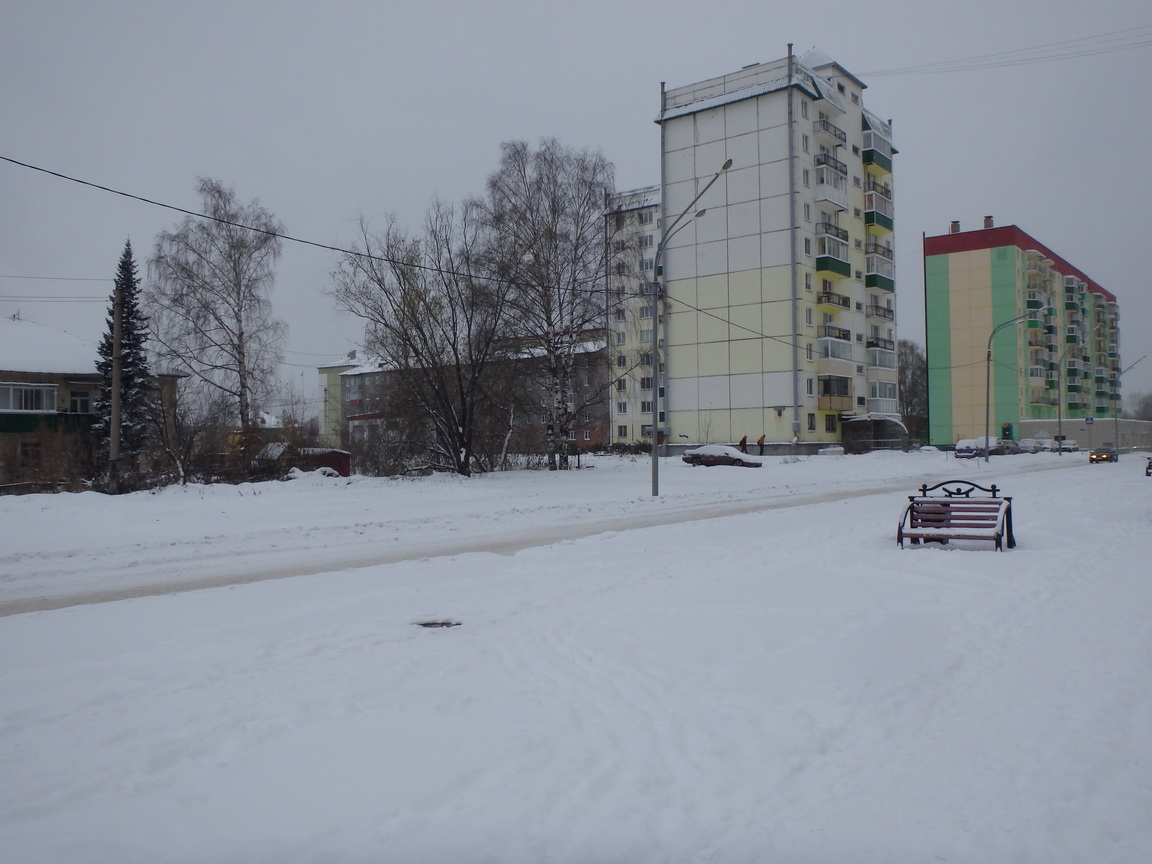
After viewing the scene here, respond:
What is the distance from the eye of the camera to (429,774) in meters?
4.27

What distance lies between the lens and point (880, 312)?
6556 cm

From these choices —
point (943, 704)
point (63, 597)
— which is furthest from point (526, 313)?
point (943, 704)

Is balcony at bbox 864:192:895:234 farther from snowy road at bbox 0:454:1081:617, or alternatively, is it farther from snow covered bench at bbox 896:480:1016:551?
snow covered bench at bbox 896:480:1016:551

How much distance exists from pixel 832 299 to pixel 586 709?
184ft

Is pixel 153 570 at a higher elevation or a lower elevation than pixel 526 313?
lower

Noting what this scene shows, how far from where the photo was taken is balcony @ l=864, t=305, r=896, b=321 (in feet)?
211

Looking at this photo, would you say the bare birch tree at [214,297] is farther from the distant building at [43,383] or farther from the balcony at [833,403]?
the balcony at [833,403]

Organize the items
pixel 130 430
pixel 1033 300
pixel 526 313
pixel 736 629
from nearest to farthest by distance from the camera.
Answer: pixel 736 629 < pixel 526 313 < pixel 130 430 < pixel 1033 300

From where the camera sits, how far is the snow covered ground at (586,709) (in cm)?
373

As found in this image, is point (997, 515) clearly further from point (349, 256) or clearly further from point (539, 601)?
point (349, 256)

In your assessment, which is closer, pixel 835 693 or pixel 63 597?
pixel 835 693

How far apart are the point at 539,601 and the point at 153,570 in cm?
613

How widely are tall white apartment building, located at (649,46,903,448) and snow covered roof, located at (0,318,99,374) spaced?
32.8 meters

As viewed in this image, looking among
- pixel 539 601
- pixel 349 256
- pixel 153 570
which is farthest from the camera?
pixel 349 256
